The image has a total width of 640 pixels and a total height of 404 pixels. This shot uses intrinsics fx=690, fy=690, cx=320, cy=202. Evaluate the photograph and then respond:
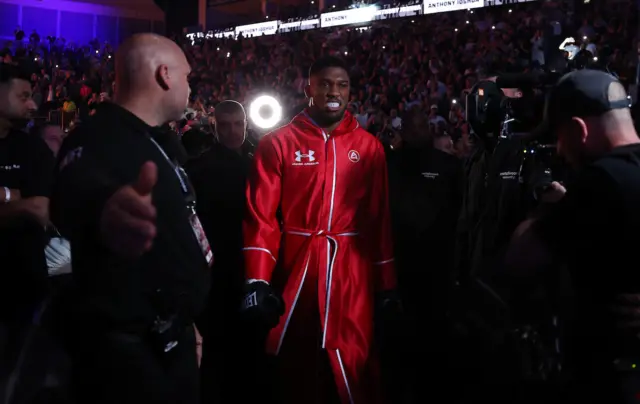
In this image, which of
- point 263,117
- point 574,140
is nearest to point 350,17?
point 263,117

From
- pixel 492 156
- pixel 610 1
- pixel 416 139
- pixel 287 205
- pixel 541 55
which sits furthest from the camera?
pixel 610 1

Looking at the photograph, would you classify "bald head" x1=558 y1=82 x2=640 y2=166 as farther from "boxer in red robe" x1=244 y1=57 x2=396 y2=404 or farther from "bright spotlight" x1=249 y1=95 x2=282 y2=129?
"bright spotlight" x1=249 y1=95 x2=282 y2=129

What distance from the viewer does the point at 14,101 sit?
361 cm

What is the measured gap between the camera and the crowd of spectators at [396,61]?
850cm

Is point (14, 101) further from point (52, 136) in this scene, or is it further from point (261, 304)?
point (52, 136)

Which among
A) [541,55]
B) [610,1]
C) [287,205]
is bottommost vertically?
[287,205]

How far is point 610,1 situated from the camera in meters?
10.5

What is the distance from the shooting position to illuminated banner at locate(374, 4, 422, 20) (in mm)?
14633

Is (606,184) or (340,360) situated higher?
(606,184)

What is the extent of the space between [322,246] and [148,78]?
4.74 ft

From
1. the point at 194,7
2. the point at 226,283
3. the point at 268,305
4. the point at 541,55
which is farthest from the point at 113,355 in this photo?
the point at 194,7

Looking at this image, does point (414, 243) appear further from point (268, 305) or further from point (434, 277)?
point (268, 305)

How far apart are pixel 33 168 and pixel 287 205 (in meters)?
1.34

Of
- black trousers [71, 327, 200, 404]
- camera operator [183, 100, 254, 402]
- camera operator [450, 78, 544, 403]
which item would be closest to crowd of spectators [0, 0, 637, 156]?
camera operator [450, 78, 544, 403]
